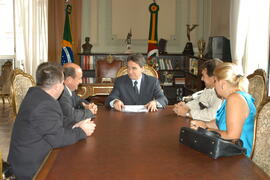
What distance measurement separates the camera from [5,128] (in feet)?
19.5

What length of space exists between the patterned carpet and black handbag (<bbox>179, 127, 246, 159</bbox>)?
9.62 feet

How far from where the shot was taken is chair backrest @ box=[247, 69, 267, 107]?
322 cm

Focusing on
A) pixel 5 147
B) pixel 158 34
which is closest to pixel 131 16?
pixel 158 34

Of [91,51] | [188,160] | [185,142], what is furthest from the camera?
[91,51]

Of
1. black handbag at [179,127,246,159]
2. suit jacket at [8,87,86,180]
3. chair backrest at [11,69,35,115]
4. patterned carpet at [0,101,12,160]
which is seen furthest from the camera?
patterned carpet at [0,101,12,160]

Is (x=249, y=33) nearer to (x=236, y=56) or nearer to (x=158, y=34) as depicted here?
(x=236, y=56)

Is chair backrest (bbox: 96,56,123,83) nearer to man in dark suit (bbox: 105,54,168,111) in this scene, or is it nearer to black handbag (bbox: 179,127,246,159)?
man in dark suit (bbox: 105,54,168,111)

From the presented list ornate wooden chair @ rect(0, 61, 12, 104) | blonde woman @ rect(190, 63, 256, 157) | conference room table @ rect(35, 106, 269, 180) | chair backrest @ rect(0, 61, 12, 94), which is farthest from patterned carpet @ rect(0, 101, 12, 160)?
blonde woman @ rect(190, 63, 256, 157)

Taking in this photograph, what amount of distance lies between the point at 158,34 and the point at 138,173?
6.55 m

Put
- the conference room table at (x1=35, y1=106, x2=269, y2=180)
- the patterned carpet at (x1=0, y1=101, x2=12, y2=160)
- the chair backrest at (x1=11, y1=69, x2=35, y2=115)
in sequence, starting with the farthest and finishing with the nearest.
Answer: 1. the patterned carpet at (x1=0, y1=101, x2=12, y2=160)
2. the chair backrest at (x1=11, y1=69, x2=35, y2=115)
3. the conference room table at (x1=35, y1=106, x2=269, y2=180)

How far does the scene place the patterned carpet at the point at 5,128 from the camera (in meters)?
4.75

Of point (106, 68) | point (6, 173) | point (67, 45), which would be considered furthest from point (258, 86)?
point (67, 45)

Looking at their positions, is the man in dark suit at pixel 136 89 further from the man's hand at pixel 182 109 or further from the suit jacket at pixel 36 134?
the suit jacket at pixel 36 134

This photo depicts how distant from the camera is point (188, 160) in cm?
197
